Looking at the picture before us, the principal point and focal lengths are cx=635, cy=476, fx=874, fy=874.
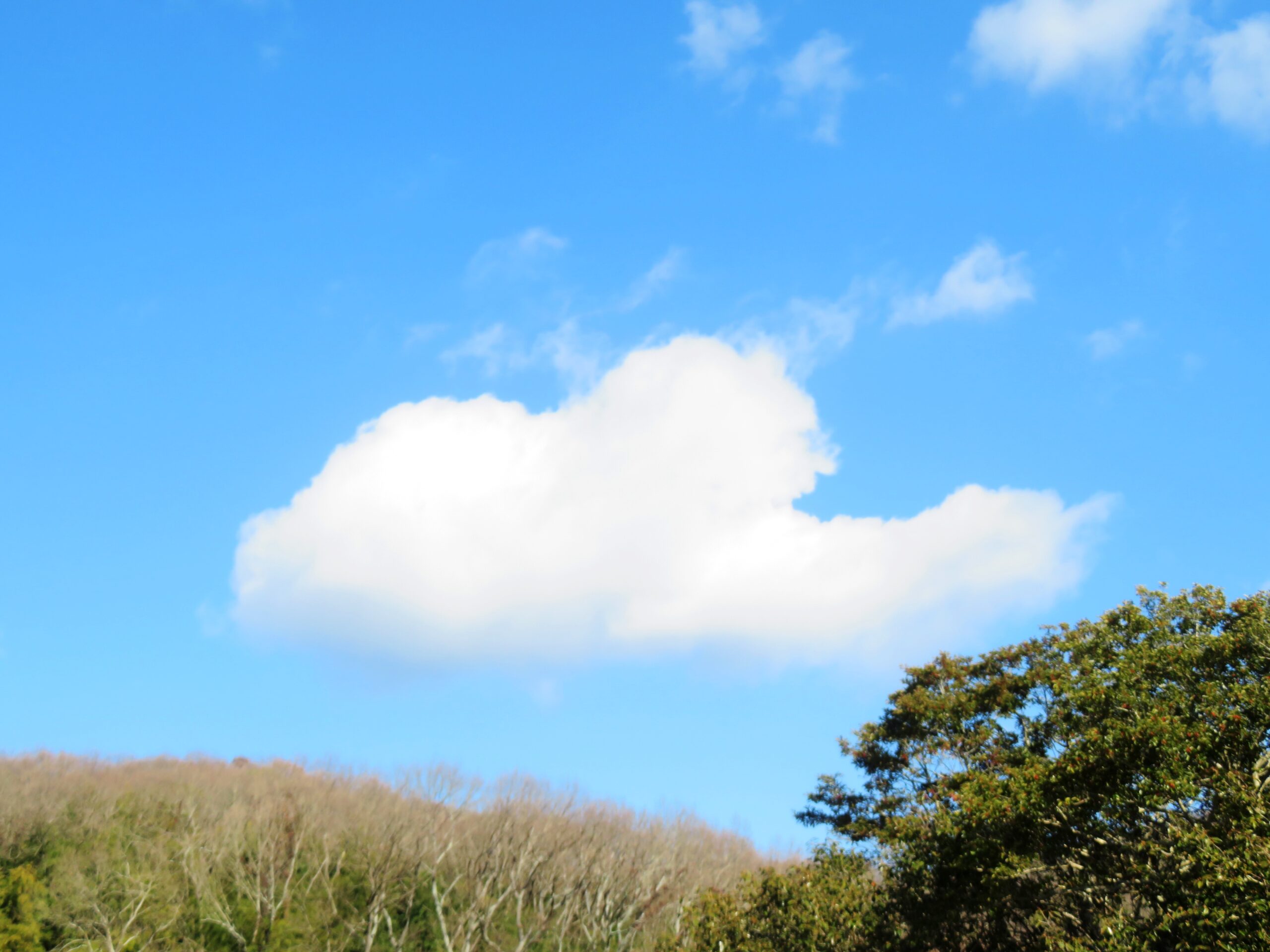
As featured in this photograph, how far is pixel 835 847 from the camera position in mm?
24469

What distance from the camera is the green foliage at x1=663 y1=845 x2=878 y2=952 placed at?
2105 cm

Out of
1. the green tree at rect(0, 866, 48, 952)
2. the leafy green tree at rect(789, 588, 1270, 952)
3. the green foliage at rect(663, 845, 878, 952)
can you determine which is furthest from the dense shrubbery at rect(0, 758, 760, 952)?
the leafy green tree at rect(789, 588, 1270, 952)

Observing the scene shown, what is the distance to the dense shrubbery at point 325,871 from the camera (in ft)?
151

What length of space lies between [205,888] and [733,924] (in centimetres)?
3593

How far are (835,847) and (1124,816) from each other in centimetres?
1084

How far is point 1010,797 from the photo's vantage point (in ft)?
55.3

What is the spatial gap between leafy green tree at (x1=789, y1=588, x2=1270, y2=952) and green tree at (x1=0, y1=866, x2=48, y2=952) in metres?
43.0

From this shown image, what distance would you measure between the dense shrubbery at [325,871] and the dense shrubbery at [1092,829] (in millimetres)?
30348

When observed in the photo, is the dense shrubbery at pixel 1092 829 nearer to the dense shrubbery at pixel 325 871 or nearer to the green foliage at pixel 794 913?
the green foliage at pixel 794 913

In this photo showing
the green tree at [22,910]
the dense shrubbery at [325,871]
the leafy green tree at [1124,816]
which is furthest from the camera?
the dense shrubbery at [325,871]

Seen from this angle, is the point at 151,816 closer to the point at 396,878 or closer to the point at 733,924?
the point at 396,878

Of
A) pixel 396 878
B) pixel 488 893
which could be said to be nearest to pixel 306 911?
pixel 396 878

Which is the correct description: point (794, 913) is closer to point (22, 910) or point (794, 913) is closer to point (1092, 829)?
point (1092, 829)

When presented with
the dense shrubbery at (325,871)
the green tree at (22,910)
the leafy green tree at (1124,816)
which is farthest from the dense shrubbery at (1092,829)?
the green tree at (22,910)
